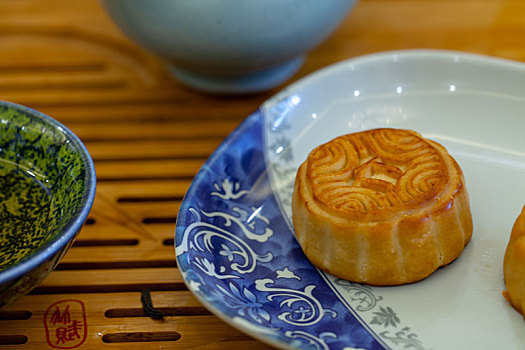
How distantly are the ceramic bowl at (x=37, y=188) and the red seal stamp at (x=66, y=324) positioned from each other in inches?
4.2

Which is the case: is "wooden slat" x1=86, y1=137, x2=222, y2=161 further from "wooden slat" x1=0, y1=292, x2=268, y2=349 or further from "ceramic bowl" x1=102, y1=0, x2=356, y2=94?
"wooden slat" x1=0, y1=292, x2=268, y2=349

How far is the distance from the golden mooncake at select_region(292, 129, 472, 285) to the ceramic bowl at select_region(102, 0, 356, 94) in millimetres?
341

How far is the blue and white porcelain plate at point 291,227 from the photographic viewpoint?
0.81 metres

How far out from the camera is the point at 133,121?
4.40 ft

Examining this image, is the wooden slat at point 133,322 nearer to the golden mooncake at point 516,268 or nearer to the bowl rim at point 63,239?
the bowl rim at point 63,239

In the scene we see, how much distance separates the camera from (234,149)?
1077 mm

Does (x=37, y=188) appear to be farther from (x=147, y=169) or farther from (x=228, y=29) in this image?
(x=228, y=29)

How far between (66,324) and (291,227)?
1.20 ft

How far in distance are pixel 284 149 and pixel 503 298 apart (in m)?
0.46

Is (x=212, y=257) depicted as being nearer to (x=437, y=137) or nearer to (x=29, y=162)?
(x=29, y=162)

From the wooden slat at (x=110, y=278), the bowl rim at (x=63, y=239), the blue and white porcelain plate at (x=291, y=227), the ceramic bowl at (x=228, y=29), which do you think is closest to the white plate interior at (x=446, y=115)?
the blue and white porcelain plate at (x=291, y=227)

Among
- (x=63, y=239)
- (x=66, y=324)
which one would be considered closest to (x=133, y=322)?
(x=66, y=324)

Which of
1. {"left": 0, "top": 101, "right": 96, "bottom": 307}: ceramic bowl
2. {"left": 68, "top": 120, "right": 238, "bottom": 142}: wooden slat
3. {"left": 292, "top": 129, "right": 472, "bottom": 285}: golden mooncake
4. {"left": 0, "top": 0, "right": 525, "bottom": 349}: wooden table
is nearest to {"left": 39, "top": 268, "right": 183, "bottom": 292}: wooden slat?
{"left": 0, "top": 0, "right": 525, "bottom": 349}: wooden table

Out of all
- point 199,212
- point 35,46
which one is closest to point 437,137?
point 199,212
